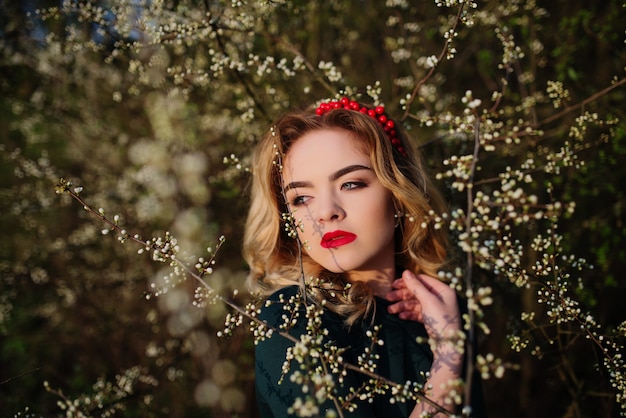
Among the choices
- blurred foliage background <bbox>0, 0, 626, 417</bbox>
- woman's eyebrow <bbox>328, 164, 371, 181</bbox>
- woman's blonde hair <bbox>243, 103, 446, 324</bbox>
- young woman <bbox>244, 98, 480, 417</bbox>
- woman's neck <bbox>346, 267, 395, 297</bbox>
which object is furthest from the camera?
blurred foliage background <bbox>0, 0, 626, 417</bbox>

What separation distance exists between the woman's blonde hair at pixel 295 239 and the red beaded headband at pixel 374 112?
4cm

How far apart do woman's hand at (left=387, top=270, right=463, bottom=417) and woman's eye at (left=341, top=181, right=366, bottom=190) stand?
1.98ft

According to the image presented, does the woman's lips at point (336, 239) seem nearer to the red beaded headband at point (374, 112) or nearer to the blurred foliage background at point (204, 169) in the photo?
the red beaded headband at point (374, 112)

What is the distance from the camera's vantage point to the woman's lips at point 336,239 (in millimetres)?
2248

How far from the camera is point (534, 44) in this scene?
3.58 m

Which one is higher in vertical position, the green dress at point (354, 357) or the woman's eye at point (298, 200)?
the woman's eye at point (298, 200)

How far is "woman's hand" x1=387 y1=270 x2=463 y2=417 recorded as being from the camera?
1888mm


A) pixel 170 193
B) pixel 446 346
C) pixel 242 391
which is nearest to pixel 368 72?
pixel 170 193

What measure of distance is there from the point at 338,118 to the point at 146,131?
151 inches

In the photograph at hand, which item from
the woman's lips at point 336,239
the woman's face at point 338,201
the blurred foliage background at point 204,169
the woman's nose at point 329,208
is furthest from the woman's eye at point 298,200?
the blurred foliage background at point 204,169

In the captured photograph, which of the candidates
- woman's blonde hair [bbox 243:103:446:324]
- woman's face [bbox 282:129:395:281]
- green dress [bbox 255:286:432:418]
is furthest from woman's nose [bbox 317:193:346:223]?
green dress [bbox 255:286:432:418]

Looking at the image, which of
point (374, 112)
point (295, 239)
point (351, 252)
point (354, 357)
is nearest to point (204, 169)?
point (295, 239)

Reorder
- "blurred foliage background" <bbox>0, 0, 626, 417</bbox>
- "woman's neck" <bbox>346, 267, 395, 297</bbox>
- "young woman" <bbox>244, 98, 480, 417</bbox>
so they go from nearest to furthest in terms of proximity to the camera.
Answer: "young woman" <bbox>244, 98, 480, 417</bbox> < "woman's neck" <bbox>346, 267, 395, 297</bbox> < "blurred foliage background" <bbox>0, 0, 626, 417</bbox>

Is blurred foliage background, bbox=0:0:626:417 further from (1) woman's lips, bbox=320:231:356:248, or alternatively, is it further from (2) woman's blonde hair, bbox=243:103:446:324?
(1) woman's lips, bbox=320:231:356:248
